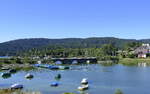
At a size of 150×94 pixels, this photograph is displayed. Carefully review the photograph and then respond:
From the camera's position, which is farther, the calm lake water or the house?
the house

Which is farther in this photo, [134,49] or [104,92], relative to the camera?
[134,49]

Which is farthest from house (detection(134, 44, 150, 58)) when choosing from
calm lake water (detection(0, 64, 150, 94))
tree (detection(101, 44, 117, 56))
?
calm lake water (detection(0, 64, 150, 94))

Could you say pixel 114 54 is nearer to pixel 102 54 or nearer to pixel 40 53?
pixel 102 54

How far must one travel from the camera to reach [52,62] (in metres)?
140

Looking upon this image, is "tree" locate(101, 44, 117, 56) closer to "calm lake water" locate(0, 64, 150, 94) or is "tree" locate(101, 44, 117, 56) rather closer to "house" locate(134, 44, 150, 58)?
"house" locate(134, 44, 150, 58)

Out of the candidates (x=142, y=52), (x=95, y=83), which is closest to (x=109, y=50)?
(x=142, y=52)

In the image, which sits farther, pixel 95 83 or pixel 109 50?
pixel 109 50

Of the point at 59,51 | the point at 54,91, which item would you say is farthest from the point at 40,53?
the point at 54,91

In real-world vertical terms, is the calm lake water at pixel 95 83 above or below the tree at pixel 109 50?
below

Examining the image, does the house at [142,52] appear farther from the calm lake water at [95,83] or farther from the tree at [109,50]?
the calm lake water at [95,83]

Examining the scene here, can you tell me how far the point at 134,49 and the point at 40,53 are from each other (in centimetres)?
5609

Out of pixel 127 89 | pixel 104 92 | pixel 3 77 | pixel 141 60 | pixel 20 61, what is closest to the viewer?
pixel 104 92

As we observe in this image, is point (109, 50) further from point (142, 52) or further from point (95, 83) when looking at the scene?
point (95, 83)

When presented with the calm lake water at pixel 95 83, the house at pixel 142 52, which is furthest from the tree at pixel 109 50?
the calm lake water at pixel 95 83
